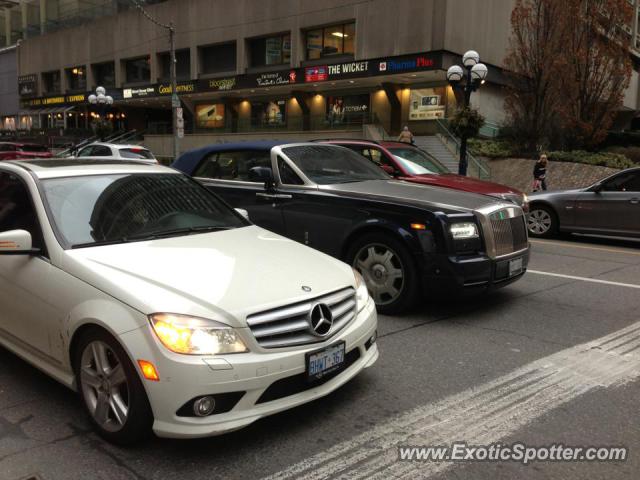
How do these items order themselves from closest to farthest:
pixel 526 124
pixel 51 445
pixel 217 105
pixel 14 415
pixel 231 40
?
pixel 51 445 → pixel 14 415 → pixel 526 124 → pixel 231 40 → pixel 217 105

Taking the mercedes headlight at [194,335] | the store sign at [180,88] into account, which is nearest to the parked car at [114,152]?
the mercedes headlight at [194,335]

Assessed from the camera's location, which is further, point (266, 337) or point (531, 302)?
point (531, 302)

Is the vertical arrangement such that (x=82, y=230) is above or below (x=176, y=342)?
above

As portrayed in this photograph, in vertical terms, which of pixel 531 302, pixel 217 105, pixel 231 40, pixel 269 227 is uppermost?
pixel 231 40

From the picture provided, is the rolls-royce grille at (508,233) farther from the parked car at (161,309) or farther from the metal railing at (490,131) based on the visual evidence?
the metal railing at (490,131)

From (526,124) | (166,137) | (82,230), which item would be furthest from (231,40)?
(82,230)

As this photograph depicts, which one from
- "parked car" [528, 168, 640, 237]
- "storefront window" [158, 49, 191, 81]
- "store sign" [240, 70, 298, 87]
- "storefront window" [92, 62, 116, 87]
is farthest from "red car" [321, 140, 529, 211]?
"storefront window" [92, 62, 116, 87]

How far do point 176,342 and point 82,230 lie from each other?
138 cm

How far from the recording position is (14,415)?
136 inches

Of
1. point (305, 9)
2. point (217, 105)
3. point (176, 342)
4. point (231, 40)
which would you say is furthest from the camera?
point (217, 105)

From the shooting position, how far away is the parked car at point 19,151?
812 inches

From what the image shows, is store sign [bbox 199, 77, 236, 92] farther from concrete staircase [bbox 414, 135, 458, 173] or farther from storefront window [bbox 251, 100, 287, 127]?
concrete staircase [bbox 414, 135, 458, 173]

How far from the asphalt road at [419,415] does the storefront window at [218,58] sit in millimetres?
35307

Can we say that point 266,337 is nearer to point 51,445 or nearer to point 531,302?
point 51,445
